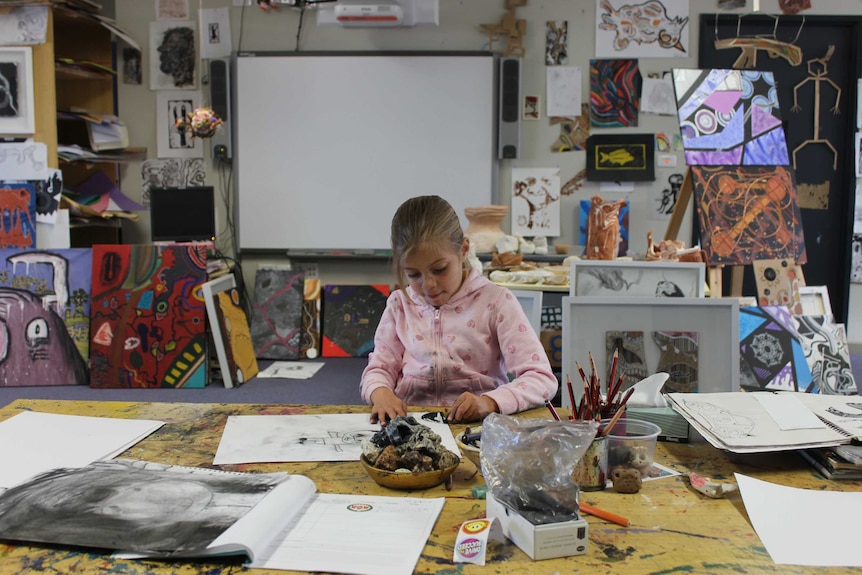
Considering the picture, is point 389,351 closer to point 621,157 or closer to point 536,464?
point 536,464

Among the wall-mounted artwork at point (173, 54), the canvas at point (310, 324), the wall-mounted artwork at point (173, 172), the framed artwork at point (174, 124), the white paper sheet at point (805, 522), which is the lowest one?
the canvas at point (310, 324)

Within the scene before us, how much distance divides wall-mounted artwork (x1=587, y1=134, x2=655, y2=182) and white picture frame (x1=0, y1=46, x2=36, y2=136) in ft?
10.2

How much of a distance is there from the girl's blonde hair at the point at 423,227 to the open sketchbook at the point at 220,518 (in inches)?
26.2

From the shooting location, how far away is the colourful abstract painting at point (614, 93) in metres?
4.49

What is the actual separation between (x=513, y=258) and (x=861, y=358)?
2652 millimetres

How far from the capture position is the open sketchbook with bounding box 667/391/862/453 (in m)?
1.07

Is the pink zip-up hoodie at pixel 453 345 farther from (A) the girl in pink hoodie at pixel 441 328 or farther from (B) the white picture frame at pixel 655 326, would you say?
(B) the white picture frame at pixel 655 326

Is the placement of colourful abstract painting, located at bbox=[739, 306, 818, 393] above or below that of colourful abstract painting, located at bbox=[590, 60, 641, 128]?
below

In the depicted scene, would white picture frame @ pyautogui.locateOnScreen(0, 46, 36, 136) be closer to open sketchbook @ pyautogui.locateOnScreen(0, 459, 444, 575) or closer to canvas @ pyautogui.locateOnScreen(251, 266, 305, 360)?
canvas @ pyautogui.locateOnScreen(251, 266, 305, 360)

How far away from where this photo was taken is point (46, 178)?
3.55m

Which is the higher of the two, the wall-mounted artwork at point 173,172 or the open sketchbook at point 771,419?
the wall-mounted artwork at point 173,172

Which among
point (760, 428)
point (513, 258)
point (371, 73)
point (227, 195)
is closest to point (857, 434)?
point (760, 428)

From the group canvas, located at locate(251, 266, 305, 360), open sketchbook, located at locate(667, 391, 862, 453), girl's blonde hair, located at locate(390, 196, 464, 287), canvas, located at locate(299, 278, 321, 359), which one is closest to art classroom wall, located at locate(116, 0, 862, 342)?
canvas, located at locate(299, 278, 321, 359)

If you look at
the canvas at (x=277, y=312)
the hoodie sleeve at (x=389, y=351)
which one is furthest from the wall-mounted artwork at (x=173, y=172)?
the hoodie sleeve at (x=389, y=351)
